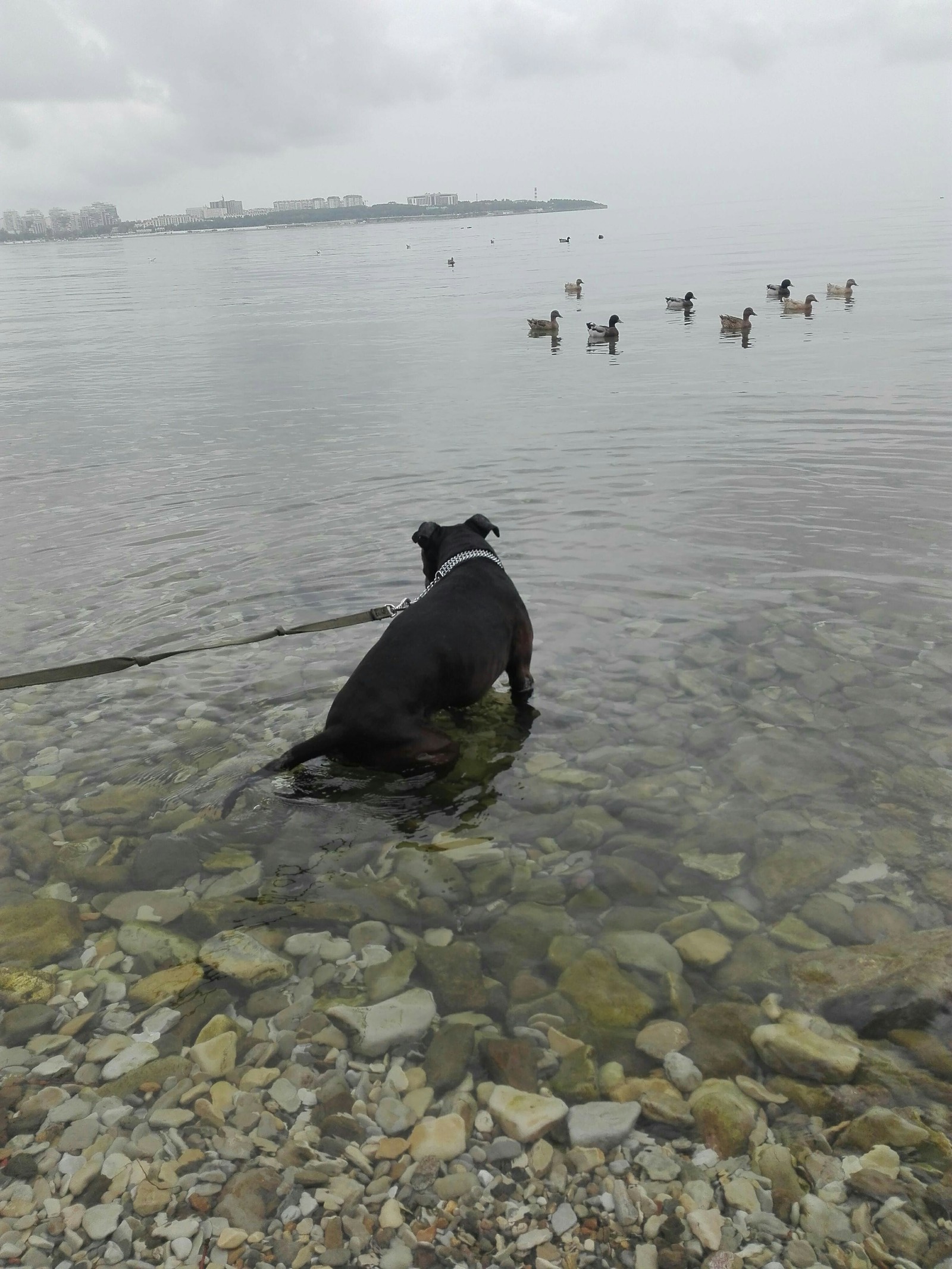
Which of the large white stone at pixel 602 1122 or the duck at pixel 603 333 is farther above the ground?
the duck at pixel 603 333

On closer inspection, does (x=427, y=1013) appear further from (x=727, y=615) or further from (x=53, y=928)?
(x=727, y=615)

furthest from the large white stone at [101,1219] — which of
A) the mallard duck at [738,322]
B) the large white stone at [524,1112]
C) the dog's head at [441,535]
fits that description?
the mallard duck at [738,322]

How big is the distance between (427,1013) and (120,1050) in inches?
51.0

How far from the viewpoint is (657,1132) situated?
328 cm

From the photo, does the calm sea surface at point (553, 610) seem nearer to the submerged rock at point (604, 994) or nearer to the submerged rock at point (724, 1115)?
the submerged rock at point (604, 994)

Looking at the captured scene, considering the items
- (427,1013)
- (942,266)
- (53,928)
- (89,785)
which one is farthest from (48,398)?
(942,266)

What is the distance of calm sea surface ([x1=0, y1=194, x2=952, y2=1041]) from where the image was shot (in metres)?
5.06

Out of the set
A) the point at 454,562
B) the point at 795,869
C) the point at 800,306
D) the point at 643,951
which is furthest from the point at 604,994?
the point at 800,306

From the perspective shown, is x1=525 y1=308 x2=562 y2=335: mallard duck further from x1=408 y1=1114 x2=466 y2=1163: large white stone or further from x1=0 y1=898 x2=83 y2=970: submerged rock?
x1=408 y1=1114 x2=466 y2=1163: large white stone

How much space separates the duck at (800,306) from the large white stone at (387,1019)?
31229 millimetres

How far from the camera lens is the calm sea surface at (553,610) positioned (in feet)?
16.6

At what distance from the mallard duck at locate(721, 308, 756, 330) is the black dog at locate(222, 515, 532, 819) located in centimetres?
2379

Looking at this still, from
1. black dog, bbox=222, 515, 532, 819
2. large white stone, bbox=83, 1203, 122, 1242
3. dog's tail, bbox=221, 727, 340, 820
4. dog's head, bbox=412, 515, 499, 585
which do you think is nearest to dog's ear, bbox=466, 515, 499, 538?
dog's head, bbox=412, 515, 499, 585

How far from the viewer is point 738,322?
89.3 feet
